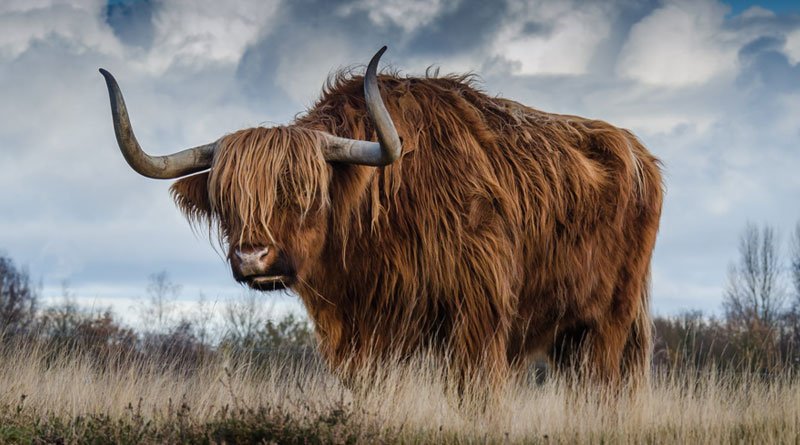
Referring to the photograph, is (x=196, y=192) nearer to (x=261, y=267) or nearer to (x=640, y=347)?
(x=261, y=267)

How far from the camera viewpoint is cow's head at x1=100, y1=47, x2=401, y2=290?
5.18m

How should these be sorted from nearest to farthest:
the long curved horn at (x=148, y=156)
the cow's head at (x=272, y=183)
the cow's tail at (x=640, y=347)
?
1. the cow's head at (x=272, y=183)
2. the long curved horn at (x=148, y=156)
3. the cow's tail at (x=640, y=347)

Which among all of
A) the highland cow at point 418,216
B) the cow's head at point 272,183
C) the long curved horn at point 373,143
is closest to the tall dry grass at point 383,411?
the highland cow at point 418,216

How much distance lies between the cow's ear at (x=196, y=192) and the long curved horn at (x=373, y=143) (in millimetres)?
874

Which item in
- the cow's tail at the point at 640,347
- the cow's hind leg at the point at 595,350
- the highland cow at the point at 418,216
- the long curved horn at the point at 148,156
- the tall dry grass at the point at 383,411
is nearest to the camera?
the tall dry grass at the point at 383,411

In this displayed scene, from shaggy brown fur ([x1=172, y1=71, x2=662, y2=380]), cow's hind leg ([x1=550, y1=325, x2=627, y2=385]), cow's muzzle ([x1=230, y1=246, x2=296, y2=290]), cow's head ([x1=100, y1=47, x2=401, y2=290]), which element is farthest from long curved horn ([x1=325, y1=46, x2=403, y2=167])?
cow's hind leg ([x1=550, y1=325, x2=627, y2=385])

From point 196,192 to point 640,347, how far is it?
4127 millimetres

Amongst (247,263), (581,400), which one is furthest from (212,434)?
(581,400)

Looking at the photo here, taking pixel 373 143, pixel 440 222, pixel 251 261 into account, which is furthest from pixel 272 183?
pixel 440 222

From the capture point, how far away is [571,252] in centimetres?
668

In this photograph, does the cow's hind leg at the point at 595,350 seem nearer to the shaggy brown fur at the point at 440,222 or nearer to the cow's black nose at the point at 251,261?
the shaggy brown fur at the point at 440,222

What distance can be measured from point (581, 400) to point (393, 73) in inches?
109

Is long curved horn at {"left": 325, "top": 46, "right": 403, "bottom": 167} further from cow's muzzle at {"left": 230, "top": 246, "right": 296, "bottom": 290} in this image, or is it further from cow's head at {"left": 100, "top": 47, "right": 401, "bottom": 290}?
cow's muzzle at {"left": 230, "top": 246, "right": 296, "bottom": 290}

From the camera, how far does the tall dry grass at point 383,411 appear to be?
488 centimetres
